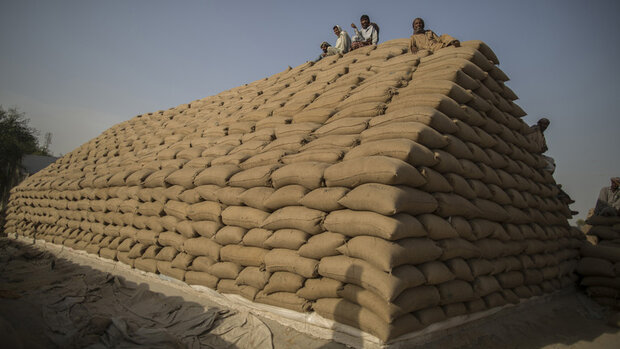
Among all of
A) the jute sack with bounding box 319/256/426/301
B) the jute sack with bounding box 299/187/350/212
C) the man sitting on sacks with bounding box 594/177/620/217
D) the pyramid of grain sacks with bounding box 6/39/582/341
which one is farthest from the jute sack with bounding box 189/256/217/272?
the man sitting on sacks with bounding box 594/177/620/217

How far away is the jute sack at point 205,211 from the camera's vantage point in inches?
133

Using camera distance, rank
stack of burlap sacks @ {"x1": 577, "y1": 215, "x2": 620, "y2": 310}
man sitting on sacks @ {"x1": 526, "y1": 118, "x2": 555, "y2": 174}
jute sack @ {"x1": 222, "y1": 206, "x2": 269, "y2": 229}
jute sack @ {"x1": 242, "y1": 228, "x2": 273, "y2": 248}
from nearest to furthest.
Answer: jute sack @ {"x1": 242, "y1": 228, "x2": 273, "y2": 248}
jute sack @ {"x1": 222, "y1": 206, "x2": 269, "y2": 229}
stack of burlap sacks @ {"x1": 577, "y1": 215, "x2": 620, "y2": 310}
man sitting on sacks @ {"x1": 526, "y1": 118, "x2": 555, "y2": 174}

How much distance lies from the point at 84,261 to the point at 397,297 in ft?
17.2

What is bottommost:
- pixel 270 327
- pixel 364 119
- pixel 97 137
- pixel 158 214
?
pixel 270 327

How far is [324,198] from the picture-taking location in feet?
8.28

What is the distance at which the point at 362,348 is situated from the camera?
6.99 feet

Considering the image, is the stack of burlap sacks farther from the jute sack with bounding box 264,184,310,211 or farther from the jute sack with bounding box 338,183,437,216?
the jute sack with bounding box 264,184,310,211

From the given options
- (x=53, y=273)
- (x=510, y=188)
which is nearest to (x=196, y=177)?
(x=53, y=273)

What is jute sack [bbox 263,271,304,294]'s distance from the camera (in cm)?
251

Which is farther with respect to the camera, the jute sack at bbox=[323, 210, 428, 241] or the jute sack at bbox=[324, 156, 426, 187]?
the jute sack at bbox=[324, 156, 426, 187]

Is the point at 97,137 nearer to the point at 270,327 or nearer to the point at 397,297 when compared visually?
the point at 270,327

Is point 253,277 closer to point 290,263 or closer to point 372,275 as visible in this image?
point 290,263

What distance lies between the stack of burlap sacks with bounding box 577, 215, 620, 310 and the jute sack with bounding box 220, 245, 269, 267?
14.3 feet

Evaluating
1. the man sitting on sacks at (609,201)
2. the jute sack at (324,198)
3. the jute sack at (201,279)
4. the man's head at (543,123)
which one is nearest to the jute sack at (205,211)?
the jute sack at (201,279)
